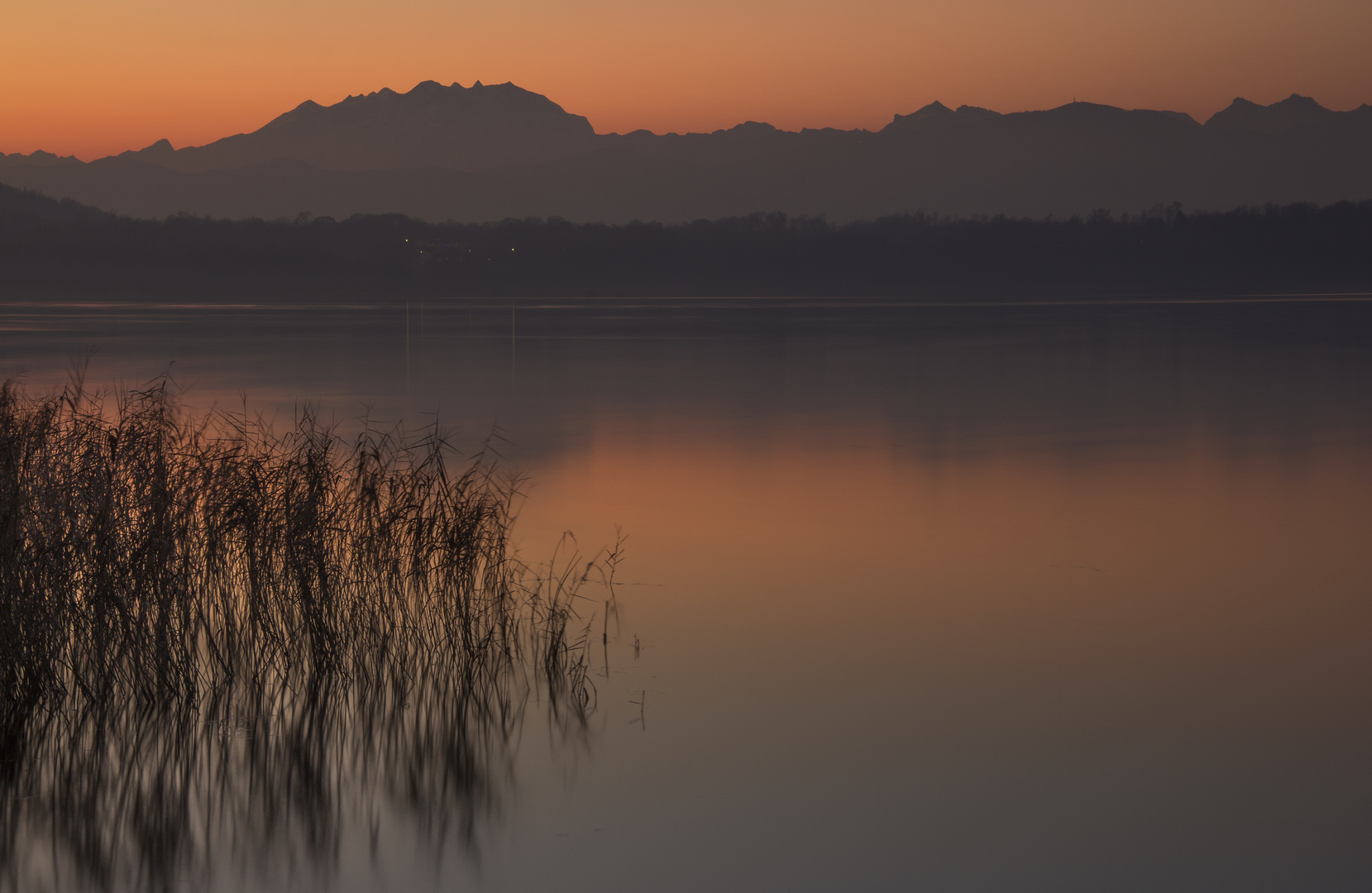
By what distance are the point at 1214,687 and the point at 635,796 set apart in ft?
13.6

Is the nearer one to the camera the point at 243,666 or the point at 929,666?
the point at 243,666

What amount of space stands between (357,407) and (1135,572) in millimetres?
18628

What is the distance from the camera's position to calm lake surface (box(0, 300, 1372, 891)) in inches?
252

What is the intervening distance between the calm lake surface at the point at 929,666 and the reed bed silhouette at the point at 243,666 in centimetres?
11

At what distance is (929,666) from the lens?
934 centimetres

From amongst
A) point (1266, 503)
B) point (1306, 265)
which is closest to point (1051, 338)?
point (1266, 503)

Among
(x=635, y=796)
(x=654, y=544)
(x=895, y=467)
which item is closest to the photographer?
(x=635, y=796)

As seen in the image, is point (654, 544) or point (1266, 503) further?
point (1266, 503)

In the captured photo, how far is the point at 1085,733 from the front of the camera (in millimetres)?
7996

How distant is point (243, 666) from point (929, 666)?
464 centimetres

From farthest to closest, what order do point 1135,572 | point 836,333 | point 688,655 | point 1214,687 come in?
point 836,333
point 1135,572
point 688,655
point 1214,687

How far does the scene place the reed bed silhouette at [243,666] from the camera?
6703 millimetres

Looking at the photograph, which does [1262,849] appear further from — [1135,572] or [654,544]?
[654,544]

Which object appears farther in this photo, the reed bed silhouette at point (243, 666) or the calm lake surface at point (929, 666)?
the reed bed silhouette at point (243, 666)
